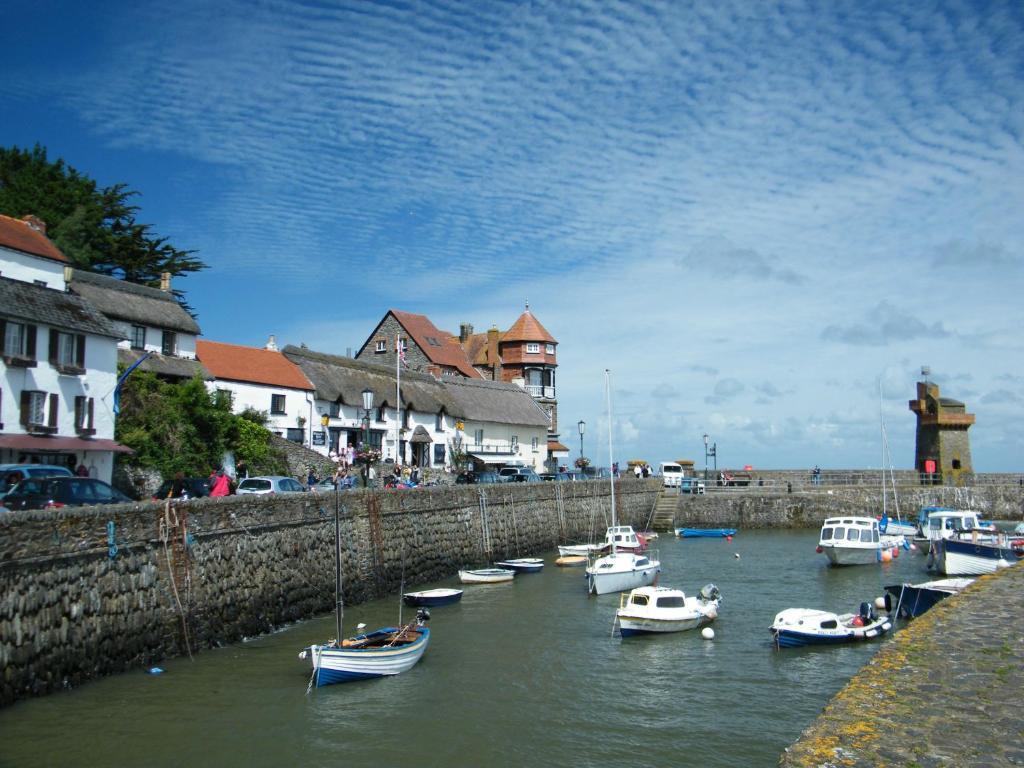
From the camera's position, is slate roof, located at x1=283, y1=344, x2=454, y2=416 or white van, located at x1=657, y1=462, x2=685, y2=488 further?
white van, located at x1=657, y1=462, x2=685, y2=488

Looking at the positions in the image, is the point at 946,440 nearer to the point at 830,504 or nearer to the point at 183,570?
the point at 830,504

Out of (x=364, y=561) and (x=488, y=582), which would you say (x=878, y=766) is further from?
(x=488, y=582)

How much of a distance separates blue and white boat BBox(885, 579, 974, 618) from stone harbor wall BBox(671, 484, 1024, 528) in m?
37.7

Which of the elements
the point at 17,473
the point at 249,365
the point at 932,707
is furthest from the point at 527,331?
the point at 932,707

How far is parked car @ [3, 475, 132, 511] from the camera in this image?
2209 cm

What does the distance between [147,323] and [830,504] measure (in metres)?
49.2

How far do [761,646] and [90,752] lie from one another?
1800 cm

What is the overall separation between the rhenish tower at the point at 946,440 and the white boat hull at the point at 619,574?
40.9m

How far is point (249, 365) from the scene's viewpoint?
172 feet

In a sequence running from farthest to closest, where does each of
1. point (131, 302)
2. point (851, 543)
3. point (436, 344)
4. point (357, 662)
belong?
1. point (436, 344)
2. point (131, 302)
3. point (851, 543)
4. point (357, 662)

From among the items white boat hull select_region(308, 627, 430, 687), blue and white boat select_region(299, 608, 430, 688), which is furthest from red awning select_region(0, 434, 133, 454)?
white boat hull select_region(308, 627, 430, 687)

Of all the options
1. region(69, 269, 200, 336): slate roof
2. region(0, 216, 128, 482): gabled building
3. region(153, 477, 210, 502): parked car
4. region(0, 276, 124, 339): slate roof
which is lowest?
region(153, 477, 210, 502): parked car

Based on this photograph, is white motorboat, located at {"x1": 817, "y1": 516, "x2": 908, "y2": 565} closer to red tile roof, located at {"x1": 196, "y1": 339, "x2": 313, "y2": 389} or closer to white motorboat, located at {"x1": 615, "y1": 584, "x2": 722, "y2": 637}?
white motorboat, located at {"x1": 615, "y1": 584, "x2": 722, "y2": 637}

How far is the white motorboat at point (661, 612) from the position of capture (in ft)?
88.3
